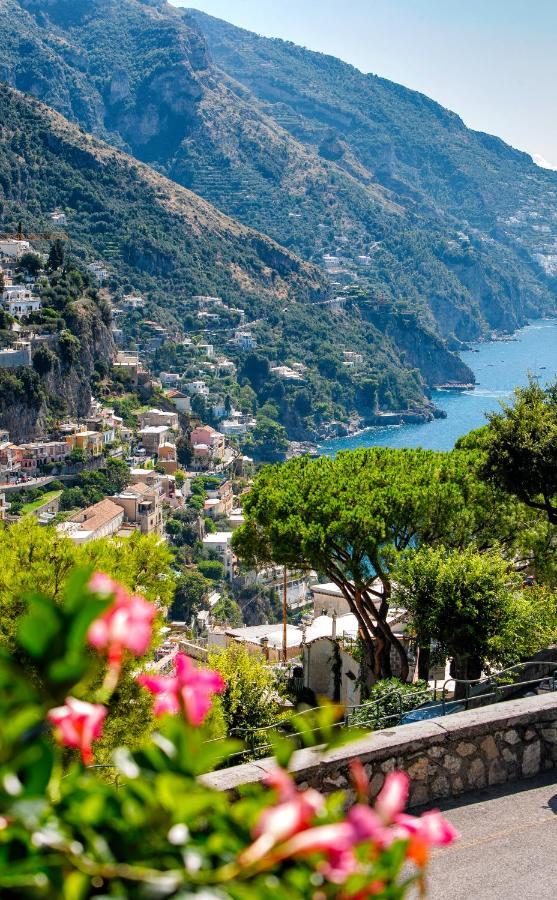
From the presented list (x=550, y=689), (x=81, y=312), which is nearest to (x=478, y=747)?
(x=550, y=689)

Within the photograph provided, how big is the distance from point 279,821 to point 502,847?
3.83 meters

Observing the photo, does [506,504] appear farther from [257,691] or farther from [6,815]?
[6,815]

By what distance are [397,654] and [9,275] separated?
83966 millimetres

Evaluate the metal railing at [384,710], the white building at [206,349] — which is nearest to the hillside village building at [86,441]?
the white building at [206,349]

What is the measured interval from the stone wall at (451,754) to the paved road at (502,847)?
88 mm

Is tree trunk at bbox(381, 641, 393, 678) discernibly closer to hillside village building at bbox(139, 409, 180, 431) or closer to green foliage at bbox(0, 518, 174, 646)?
green foliage at bbox(0, 518, 174, 646)

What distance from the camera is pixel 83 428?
277ft

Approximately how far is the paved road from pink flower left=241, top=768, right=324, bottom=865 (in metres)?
3.33

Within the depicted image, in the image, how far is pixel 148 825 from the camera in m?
1.30

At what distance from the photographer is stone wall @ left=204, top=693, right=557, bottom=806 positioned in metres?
4.84

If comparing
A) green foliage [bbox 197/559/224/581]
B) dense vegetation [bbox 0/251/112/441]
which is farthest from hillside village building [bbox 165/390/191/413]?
green foliage [bbox 197/559/224/581]

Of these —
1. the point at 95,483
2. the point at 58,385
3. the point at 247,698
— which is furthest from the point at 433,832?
the point at 58,385

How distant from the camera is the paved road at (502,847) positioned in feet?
14.4

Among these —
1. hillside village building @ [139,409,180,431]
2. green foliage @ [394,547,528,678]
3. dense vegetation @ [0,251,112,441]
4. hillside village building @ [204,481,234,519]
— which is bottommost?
hillside village building @ [204,481,234,519]
